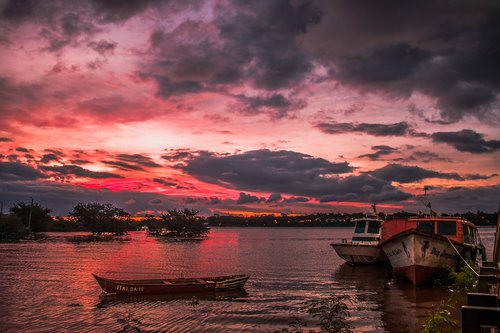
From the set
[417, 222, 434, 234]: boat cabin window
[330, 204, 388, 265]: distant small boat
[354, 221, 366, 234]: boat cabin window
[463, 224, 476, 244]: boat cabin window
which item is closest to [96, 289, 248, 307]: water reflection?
[417, 222, 434, 234]: boat cabin window

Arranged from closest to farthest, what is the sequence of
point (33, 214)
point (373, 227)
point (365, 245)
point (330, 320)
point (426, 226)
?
1. point (330, 320)
2. point (426, 226)
3. point (365, 245)
4. point (373, 227)
5. point (33, 214)

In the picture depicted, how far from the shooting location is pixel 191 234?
136 meters

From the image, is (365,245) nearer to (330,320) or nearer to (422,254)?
(422,254)

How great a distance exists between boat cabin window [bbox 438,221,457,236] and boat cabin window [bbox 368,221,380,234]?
10.4 meters

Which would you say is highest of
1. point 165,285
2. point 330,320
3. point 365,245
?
point 365,245

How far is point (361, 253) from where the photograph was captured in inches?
1503

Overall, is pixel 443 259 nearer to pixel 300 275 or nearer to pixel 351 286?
pixel 351 286

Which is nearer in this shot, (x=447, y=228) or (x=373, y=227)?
(x=447, y=228)

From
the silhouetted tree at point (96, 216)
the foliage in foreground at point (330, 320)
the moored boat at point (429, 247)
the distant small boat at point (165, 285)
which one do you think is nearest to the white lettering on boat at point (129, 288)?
the distant small boat at point (165, 285)

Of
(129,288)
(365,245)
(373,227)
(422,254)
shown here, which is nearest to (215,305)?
(129,288)

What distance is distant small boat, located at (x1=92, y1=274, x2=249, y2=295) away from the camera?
82.4ft

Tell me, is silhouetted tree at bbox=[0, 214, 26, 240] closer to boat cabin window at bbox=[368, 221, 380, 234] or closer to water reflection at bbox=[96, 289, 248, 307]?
water reflection at bbox=[96, 289, 248, 307]

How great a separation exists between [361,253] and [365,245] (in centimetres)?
98

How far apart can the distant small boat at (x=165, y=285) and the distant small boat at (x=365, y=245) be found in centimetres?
1448
